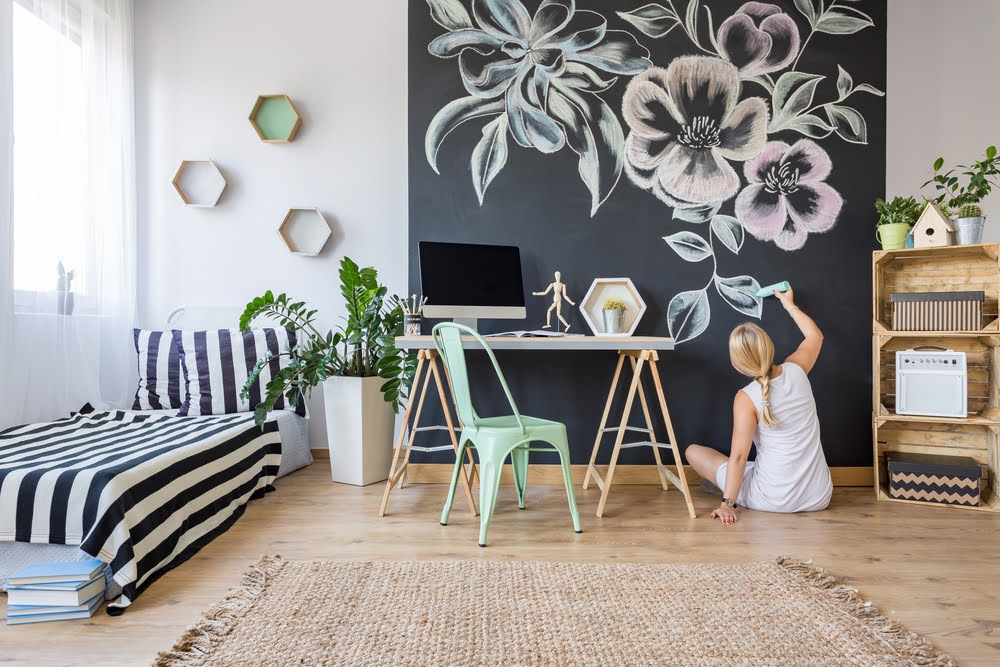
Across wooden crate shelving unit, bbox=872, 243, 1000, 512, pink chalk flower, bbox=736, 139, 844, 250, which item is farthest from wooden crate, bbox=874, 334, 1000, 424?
pink chalk flower, bbox=736, 139, 844, 250

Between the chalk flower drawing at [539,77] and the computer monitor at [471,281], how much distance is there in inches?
20.5

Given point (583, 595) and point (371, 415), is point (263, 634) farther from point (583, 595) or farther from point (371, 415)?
point (371, 415)

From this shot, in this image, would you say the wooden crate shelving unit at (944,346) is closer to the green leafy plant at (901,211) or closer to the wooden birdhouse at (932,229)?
the wooden birdhouse at (932,229)

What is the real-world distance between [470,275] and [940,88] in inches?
124

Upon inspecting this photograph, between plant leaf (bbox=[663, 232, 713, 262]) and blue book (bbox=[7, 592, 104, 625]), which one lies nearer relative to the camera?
blue book (bbox=[7, 592, 104, 625])

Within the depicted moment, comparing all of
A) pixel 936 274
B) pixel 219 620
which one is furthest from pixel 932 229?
pixel 219 620

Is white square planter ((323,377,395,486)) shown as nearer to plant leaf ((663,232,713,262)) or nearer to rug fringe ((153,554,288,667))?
rug fringe ((153,554,288,667))

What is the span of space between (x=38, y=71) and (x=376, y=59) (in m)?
1.68

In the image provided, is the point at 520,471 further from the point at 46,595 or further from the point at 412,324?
the point at 46,595

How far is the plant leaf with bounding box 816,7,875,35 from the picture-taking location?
123 inches

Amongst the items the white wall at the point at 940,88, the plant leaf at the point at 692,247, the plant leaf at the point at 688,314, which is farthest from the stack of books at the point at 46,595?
the white wall at the point at 940,88

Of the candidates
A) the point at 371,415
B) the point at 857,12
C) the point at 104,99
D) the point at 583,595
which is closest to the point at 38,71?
the point at 104,99

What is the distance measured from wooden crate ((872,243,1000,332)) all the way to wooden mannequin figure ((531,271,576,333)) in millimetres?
1518

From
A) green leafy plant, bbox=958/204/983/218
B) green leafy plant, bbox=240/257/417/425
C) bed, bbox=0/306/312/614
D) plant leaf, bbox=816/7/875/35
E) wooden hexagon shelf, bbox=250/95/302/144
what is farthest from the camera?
wooden hexagon shelf, bbox=250/95/302/144
